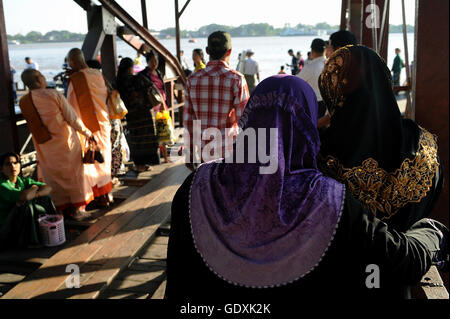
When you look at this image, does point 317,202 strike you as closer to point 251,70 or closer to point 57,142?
point 57,142

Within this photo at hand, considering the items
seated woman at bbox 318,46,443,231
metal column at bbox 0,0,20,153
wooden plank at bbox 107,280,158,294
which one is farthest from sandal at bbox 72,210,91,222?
seated woman at bbox 318,46,443,231

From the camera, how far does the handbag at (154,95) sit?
5.70 m

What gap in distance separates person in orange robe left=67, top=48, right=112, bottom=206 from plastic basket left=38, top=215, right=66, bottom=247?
763 millimetres

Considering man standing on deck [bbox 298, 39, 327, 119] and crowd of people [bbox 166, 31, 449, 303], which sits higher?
man standing on deck [bbox 298, 39, 327, 119]

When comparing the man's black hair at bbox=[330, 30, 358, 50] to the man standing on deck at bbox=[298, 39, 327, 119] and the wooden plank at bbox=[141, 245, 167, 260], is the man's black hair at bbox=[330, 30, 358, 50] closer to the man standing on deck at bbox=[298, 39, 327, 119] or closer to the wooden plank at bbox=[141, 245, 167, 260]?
the man standing on deck at bbox=[298, 39, 327, 119]

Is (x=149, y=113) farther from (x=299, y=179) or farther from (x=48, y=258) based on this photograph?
(x=299, y=179)

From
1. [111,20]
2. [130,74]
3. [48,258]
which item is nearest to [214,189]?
[48,258]

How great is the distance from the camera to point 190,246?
1.41 metres

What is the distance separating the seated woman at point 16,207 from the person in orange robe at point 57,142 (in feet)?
1.07

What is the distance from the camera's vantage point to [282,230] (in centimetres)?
126

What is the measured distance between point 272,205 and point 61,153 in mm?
3271

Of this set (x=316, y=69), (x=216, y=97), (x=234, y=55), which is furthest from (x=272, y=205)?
(x=234, y=55)

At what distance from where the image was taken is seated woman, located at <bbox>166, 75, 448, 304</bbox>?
1.27 m

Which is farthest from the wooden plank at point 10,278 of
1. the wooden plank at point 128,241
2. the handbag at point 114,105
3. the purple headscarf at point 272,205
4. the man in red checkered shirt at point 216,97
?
the purple headscarf at point 272,205
